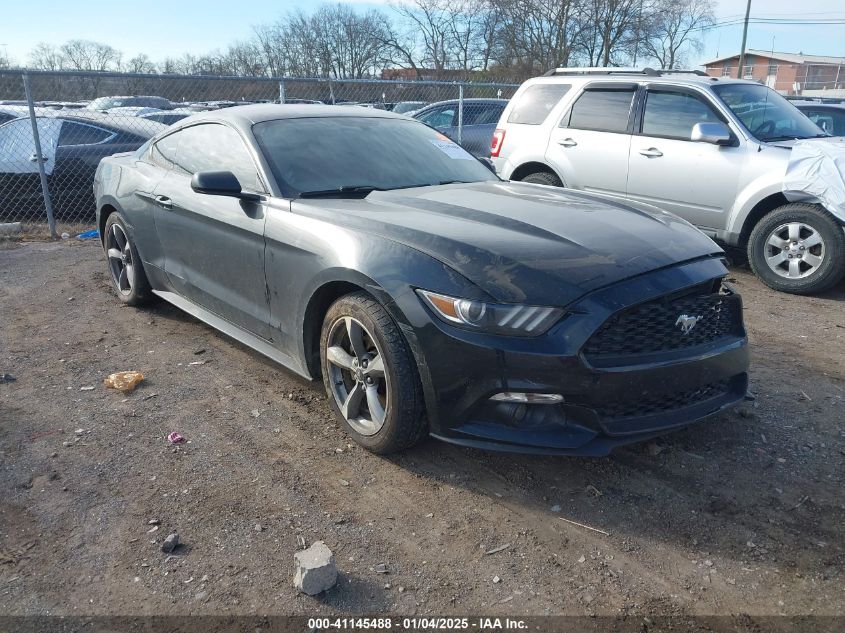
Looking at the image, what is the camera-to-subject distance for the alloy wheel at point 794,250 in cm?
590

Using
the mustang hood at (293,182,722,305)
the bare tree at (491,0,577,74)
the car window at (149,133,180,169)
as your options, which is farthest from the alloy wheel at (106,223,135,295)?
the bare tree at (491,0,577,74)

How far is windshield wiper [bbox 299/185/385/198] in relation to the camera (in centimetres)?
376

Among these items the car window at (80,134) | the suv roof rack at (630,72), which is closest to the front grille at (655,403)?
the suv roof rack at (630,72)

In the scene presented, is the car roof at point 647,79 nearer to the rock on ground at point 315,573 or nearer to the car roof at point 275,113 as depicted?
the car roof at point 275,113

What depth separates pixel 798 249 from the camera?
5992 millimetres

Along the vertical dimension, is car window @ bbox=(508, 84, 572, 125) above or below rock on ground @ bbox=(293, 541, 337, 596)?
above

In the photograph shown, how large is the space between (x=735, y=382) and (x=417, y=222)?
1698 millimetres

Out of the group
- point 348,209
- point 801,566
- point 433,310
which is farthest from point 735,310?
point 348,209

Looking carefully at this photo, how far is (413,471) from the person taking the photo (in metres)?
3.18

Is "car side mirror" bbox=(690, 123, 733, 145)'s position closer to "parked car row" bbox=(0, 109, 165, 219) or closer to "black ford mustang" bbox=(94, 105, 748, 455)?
"black ford mustang" bbox=(94, 105, 748, 455)

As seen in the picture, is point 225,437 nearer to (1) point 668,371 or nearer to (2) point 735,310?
(1) point 668,371

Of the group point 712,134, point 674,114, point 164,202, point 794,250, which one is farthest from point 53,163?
point 794,250

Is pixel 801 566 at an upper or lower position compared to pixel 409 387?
lower

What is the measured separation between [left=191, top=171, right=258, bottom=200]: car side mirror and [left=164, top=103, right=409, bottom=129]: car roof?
0.59 metres
